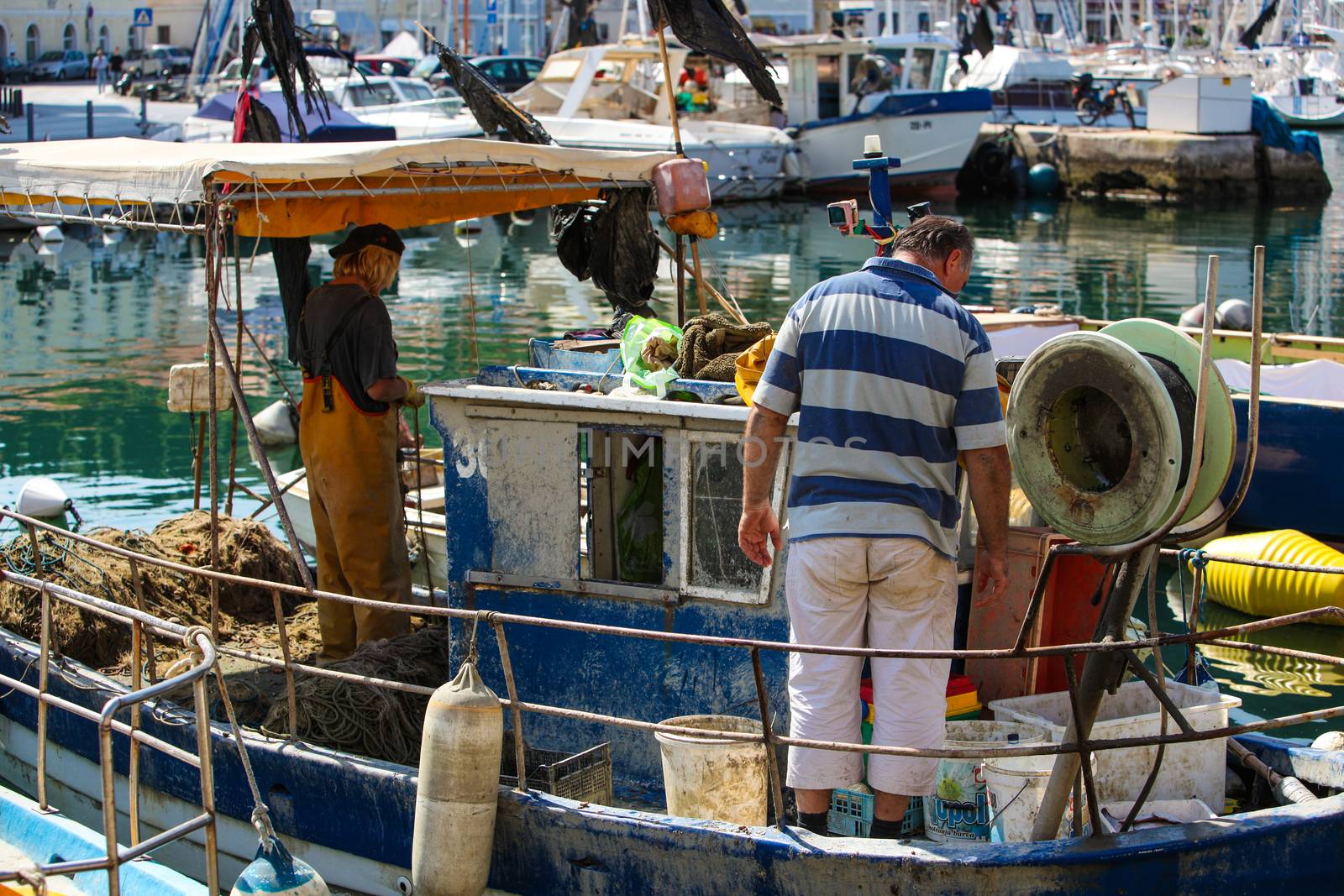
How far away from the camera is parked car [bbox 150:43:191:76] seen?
57969 millimetres

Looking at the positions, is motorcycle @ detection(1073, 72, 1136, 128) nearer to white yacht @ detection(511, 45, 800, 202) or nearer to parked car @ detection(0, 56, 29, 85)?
white yacht @ detection(511, 45, 800, 202)

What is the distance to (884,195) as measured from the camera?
6047 millimetres

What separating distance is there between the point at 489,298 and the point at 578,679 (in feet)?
60.7

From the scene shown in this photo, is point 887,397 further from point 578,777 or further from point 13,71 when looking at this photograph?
point 13,71

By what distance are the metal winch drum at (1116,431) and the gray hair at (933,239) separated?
0.45m

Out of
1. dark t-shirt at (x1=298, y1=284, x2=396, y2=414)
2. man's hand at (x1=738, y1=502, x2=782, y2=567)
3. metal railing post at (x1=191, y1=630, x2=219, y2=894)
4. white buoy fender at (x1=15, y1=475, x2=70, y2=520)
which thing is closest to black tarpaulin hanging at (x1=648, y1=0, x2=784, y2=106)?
dark t-shirt at (x1=298, y1=284, x2=396, y2=414)

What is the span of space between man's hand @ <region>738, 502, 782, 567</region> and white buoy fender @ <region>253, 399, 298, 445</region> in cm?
1049

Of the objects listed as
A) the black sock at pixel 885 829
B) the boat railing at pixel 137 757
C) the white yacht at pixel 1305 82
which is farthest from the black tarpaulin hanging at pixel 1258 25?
the boat railing at pixel 137 757

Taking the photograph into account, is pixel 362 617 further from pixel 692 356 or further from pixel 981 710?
pixel 981 710

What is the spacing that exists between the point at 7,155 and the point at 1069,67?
47524 mm

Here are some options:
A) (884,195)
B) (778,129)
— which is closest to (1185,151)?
(778,129)

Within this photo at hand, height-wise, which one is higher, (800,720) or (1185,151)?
(1185,151)

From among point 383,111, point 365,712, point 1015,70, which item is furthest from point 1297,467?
point 1015,70

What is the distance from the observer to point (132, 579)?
6871mm
